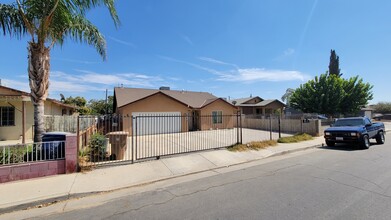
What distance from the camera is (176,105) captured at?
2241 centimetres

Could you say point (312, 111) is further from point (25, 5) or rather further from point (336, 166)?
point (25, 5)

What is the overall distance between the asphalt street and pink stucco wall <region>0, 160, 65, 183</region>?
1972 mm

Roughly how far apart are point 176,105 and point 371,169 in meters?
17.5

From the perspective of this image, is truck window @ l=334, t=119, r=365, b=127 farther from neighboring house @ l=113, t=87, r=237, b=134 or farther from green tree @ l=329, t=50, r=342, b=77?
green tree @ l=329, t=50, r=342, b=77

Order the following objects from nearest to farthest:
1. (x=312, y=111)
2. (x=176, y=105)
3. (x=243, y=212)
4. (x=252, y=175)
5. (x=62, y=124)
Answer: (x=243, y=212), (x=252, y=175), (x=62, y=124), (x=176, y=105), (x=312, y=111)

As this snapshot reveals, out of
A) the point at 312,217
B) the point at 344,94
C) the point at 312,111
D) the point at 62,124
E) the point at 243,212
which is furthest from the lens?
the point at 312,111

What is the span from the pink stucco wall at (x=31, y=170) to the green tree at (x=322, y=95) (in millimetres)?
27004

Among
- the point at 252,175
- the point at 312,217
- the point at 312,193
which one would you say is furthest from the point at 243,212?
the point at 252,175

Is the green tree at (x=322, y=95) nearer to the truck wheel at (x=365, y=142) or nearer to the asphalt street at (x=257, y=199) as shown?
the truck wheel at (x=365, y=142)

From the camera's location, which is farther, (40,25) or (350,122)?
(350,122)

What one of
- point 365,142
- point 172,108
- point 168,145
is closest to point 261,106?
point 172,108

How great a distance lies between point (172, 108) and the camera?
22109mm

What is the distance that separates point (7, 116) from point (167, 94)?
13916 mm

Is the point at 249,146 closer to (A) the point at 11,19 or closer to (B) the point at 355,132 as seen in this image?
(B) the point at 355,132
